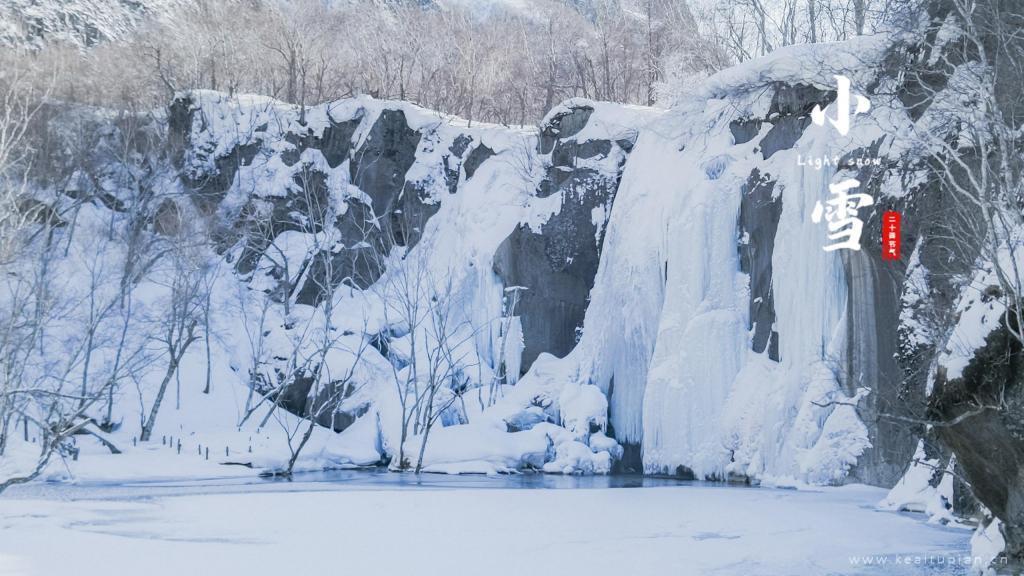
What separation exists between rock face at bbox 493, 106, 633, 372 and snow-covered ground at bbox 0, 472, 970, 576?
32.4ft

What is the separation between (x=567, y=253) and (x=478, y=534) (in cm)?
1518

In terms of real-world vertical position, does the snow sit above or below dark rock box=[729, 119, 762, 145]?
below

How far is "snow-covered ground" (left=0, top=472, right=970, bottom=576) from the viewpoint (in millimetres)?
7688

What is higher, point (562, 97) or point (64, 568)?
point (562, 97)

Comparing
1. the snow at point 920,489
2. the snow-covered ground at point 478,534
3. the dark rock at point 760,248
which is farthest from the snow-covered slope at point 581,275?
the snow-covered ground at point 478,534

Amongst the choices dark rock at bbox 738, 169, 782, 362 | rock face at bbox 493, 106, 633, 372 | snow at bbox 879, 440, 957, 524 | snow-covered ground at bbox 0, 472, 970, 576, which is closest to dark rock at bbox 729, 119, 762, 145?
dark rock at bbox 738, 169, 782, 362

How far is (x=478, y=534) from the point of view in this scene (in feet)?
31.6

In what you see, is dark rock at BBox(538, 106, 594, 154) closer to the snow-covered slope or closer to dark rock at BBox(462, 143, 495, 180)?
the snow-covered slope

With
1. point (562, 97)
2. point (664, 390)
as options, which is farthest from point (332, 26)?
point (664, 390)

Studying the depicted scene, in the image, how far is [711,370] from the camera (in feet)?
58.5

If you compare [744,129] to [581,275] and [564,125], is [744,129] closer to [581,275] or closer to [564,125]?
[581,275]

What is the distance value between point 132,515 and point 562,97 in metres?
28.7

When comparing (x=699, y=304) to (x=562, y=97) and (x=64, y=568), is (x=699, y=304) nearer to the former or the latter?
(x=64, y=568)

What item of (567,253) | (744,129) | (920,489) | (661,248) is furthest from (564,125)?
(920,489)
